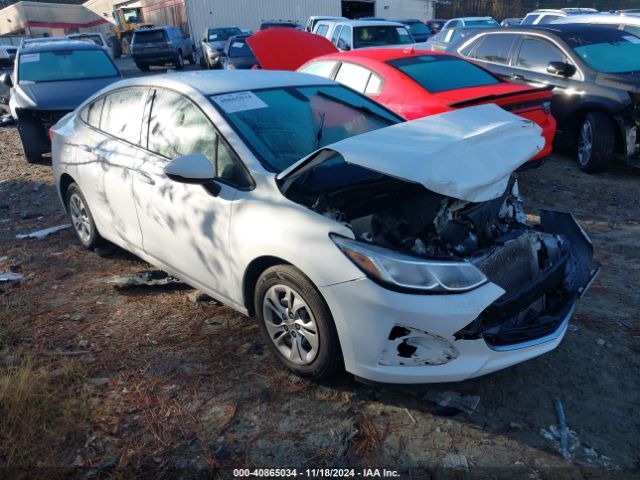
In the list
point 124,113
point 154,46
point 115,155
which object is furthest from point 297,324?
point 154,46

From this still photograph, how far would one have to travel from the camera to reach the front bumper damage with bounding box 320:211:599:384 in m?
2.46

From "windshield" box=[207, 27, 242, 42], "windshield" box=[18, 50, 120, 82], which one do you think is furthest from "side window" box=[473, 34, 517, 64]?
"windshield" box=[207, 27, 242, 42]

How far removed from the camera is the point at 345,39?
12359mm

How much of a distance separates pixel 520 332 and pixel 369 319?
0.85m

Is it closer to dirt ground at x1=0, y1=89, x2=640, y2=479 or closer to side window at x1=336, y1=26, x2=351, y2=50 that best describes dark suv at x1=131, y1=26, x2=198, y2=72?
side window at x1=336, y1=26, x2=351, y2=50

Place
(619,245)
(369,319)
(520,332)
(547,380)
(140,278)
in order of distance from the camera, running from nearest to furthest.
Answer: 1. (369,319)
2. (520,332)
3. (547,380)
4. (140,278)
5. (619,245)

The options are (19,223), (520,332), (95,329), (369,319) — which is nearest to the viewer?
(369,319)

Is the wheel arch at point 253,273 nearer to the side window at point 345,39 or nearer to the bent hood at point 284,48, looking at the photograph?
the bent hood at point 284,48

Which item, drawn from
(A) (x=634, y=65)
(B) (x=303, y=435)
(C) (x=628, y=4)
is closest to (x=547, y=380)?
(B) (x=303, y=435)

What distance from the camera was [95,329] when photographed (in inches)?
145

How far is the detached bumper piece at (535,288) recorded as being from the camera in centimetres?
265

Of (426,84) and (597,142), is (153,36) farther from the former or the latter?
(597,142)

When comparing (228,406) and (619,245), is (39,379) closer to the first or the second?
(228,406)

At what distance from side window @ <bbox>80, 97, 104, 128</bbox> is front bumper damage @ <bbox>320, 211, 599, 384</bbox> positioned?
2965 mm
